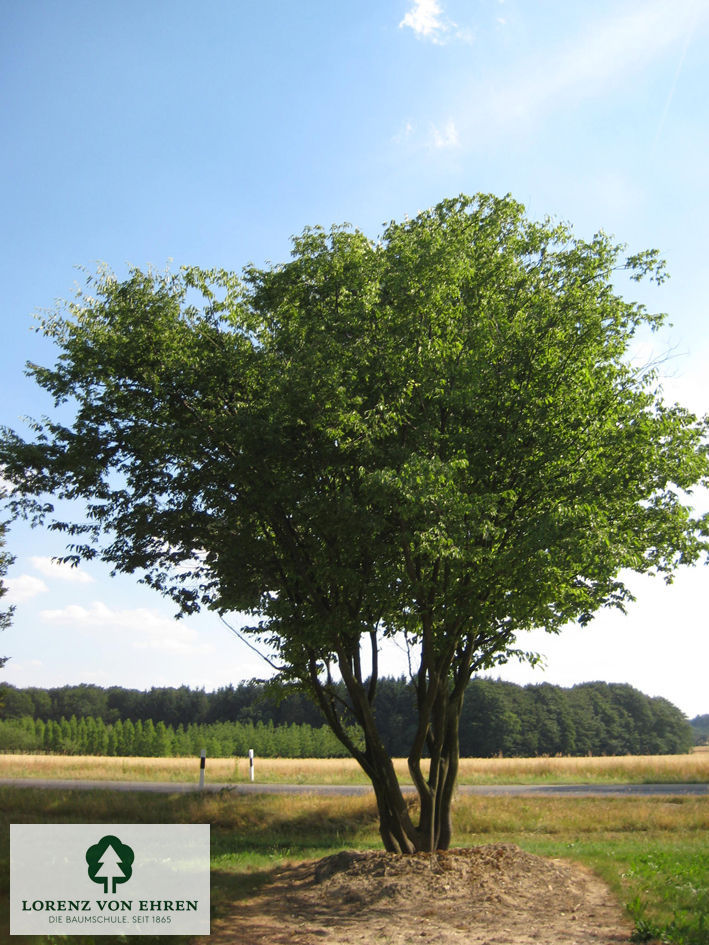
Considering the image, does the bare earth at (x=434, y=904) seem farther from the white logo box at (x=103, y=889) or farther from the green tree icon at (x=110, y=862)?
the green tree icon at (x=110, y=862)

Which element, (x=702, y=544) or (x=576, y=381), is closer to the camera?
(x=576, y=381)

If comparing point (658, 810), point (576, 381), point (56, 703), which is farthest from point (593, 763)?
point (56, 703)

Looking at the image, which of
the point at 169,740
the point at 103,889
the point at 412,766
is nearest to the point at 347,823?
the point at 412,766

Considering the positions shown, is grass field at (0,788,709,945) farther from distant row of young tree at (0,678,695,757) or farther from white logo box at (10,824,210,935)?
distant row of young tree at (0,678,695,757)

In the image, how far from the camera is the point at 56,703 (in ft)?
366

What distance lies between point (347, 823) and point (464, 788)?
30.9 ft

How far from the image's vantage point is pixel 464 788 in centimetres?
2650

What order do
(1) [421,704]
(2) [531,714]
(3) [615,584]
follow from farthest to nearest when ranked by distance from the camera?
(2) [531,714], (1) [421,704], (3) [615,584]

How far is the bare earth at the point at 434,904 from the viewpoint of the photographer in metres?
8.76

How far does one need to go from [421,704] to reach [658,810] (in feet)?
33.4

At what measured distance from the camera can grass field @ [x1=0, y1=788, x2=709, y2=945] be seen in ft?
42.9

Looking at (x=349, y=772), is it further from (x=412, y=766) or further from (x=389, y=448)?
(x=389, y=448)

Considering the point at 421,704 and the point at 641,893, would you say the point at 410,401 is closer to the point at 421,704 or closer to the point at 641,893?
the point at 421,704

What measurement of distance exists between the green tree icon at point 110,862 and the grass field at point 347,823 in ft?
4.88
